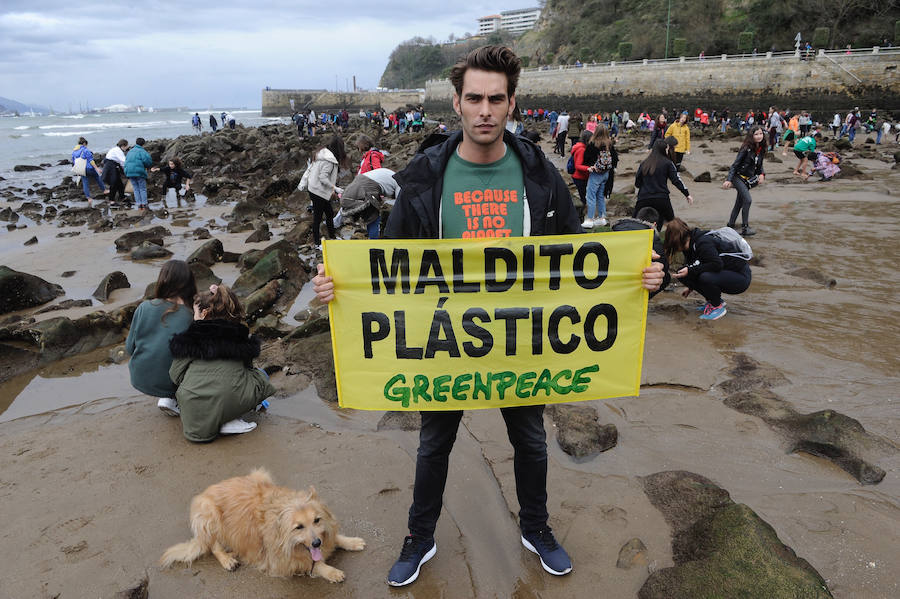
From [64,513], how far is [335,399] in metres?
2.03

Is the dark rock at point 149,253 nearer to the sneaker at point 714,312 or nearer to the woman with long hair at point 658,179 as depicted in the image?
the woman with long hair at point 658,179

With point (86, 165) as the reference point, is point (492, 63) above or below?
above

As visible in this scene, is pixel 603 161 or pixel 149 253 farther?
pixel 149 253

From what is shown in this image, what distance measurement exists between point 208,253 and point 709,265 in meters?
8.00

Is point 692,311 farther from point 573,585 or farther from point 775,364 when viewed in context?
point 573,585

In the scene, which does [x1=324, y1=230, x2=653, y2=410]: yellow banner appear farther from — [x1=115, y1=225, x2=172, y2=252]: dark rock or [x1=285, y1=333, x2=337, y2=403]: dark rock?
[x1=115, y1=225, x2=172, y2=252]: dark rock

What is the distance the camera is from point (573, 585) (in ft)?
8.73

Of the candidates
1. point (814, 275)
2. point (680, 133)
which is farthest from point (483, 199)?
point (680, 133)

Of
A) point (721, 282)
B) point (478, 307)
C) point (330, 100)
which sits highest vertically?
point (330, 100)

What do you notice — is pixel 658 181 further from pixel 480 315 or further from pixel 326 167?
pixel 480 315

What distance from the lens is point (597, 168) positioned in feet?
32.0

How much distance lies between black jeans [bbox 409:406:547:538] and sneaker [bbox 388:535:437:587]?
74mm

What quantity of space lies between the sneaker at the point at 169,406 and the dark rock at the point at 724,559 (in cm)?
368

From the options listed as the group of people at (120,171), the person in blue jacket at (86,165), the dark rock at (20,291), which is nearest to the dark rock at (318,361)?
the dark rock at (20,291)
